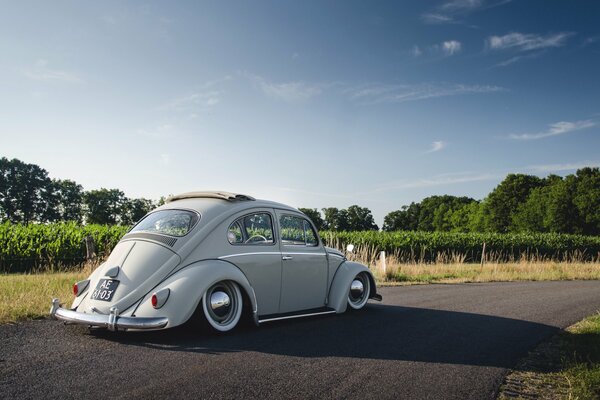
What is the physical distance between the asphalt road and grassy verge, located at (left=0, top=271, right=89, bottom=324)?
23.6 inches

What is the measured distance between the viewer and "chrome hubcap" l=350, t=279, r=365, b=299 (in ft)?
27.1

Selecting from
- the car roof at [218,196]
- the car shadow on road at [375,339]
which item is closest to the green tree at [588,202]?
the car shadow on road at [375,339]

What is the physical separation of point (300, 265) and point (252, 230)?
0.96 meters

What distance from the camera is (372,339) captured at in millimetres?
6117

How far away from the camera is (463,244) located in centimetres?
3425

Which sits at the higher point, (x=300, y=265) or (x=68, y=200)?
(x=68, y=200)

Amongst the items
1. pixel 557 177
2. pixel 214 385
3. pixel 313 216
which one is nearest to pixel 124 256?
pixel 214 385

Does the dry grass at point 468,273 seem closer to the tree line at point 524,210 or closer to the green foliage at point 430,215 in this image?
the tree line at point 524,210

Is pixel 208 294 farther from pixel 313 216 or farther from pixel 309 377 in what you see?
pixel 313 216

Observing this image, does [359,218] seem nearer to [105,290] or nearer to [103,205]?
[103,205]

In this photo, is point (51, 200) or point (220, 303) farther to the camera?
point (51, 200)

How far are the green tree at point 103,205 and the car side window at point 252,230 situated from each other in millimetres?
83503

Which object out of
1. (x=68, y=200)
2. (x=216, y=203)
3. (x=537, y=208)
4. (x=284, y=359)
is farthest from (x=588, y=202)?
(x=68, y=200)

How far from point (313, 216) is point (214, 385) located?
72.4 meters
